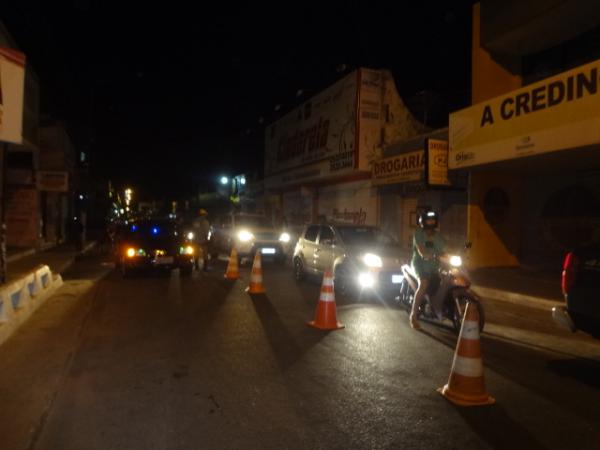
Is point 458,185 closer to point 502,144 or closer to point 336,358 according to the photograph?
point 502,144

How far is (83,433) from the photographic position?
4.48 m

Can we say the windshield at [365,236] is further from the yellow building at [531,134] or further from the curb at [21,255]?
the curb at [21,255]

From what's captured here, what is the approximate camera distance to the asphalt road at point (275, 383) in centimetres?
448

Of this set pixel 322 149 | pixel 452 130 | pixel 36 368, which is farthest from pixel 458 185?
pixel 36 368

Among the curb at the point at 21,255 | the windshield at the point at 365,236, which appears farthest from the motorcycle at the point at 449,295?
the curb at the point at 21,255

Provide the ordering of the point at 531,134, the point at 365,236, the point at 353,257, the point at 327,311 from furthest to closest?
the point at 531,134 < the point at 365,236 < the point at 353,257 < the point at 327,311

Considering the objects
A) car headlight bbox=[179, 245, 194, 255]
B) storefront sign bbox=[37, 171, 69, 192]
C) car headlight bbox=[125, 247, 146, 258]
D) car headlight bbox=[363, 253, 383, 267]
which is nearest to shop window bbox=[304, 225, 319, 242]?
car headlight bbox=[363, 253, 383, 267]

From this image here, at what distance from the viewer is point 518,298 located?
11.9 metres

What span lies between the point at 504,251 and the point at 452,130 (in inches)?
167

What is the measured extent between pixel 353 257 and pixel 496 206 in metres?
7.53

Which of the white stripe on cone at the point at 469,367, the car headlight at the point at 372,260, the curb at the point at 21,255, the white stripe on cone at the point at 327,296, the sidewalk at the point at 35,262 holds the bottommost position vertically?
the sidewalk at the point at 35,262

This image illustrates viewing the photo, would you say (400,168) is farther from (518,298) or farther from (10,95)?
(10,95)

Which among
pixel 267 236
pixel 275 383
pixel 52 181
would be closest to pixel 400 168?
pixel 267 236

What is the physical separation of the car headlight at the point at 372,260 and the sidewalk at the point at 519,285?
3.13 m
